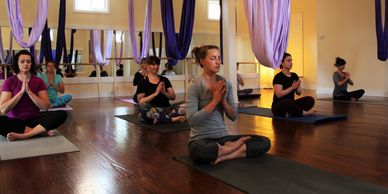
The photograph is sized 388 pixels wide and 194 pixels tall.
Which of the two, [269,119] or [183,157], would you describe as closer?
[183,157]

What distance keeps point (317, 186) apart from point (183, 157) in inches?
42.0

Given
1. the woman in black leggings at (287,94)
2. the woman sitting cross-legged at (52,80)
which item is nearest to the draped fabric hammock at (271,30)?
the woman in black leggings at (287,94)

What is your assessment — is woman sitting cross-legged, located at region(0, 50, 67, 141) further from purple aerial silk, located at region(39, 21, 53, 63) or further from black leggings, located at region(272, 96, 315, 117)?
purple aerial silk, located at region(39, 21, 53, 63)

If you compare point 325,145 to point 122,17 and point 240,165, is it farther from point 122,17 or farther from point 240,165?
point 122,17

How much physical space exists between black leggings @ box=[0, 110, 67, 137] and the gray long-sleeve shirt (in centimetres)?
166

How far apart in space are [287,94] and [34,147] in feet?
9.26

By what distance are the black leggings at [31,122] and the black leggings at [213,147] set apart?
1.68 metres

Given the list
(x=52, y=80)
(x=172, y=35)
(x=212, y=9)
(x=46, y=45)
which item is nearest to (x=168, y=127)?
(x=52, y=80)

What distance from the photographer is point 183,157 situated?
9.39 ft

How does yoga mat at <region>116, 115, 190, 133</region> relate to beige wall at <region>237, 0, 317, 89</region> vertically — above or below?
below

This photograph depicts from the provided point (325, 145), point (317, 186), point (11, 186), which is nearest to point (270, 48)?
point (325, 145)

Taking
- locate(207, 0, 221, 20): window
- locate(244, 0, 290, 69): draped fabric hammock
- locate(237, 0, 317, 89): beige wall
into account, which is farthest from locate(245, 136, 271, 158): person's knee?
locate(207, 0, 221, 20): window

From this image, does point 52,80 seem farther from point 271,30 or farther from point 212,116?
point 212,116

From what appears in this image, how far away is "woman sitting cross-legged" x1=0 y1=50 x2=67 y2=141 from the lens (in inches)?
137
